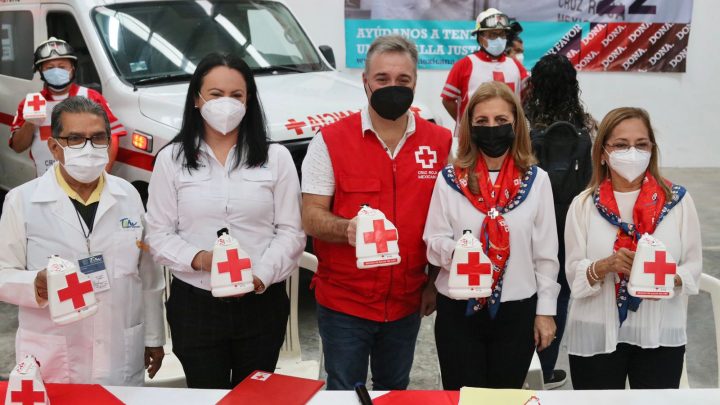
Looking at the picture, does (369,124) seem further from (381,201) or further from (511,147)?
(511,147)

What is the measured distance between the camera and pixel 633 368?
2680 millimetres

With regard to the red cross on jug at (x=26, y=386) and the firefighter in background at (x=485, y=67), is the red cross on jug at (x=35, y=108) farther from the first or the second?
the firefighter in background at (x=485, y=67)

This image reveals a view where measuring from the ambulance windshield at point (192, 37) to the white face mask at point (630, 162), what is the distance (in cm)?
322

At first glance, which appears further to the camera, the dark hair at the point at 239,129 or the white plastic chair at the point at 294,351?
the white plastic chair at the point at 294,351

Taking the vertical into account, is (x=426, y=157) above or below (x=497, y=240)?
above

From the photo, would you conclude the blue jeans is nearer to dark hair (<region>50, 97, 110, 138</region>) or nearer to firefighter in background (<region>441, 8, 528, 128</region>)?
dark hair (<region>50, 97, 110, 138</region>)

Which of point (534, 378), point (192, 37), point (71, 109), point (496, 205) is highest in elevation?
point (192, 37)

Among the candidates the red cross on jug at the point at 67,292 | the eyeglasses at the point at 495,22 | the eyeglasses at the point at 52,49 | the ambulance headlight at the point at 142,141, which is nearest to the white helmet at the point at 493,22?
the eyeglasses at the point at 495,22

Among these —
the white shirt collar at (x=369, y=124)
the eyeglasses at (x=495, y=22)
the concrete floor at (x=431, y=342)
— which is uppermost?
the eyeglasses at (x=495, y=22)

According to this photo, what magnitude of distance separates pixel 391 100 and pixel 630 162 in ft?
2.78

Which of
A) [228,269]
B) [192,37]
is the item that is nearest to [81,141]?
[228,269]

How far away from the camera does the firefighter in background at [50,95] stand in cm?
456

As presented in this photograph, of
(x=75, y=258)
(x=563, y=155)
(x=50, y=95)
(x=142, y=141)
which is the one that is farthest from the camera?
(x=50, y=95)

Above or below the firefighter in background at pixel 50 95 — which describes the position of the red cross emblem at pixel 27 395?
below
